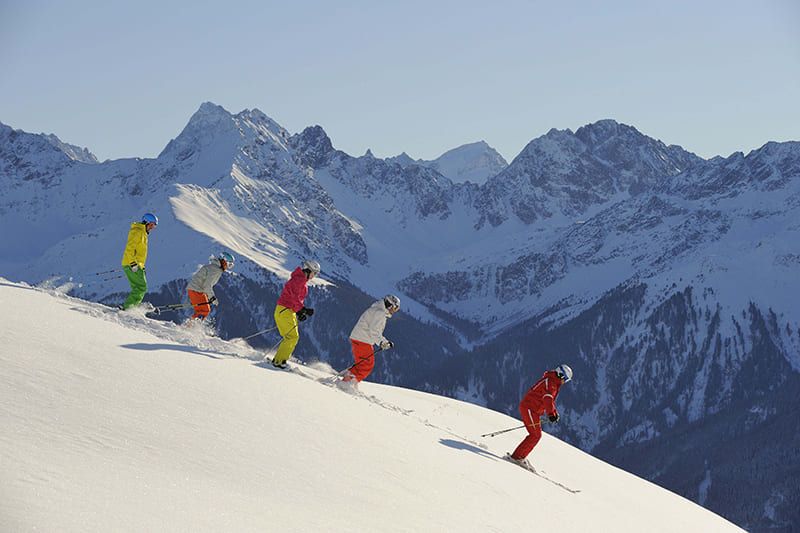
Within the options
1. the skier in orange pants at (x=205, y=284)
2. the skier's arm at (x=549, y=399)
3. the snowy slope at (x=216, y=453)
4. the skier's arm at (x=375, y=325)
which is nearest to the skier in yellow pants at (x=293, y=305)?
the snowy slope at (x=216, y=453)

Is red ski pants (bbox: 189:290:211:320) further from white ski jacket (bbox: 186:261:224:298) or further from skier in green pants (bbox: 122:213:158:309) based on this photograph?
skier in green pants (bbox: 122:213:158:309)

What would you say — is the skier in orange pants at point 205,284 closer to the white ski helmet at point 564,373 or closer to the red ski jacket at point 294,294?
the red ski jacket at point 294,294

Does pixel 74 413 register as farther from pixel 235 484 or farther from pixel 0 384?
pixel 235 484

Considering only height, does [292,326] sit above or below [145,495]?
above

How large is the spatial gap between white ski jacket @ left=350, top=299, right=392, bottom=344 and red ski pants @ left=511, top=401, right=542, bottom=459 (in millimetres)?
3802

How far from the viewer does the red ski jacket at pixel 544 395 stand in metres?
19.3

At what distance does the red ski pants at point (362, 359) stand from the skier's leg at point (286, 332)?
5.69ft

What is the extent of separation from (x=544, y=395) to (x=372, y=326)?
4365mm

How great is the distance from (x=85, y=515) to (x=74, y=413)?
2.71m

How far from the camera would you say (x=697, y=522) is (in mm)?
18297

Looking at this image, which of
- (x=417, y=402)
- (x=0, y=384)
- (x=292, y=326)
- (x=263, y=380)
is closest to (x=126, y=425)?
(x=0, y=384)

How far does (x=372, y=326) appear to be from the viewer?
781 inches

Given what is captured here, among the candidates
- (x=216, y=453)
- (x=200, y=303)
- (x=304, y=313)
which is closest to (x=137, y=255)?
(x=200, y=303)

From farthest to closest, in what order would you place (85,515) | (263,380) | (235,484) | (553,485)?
(553,485) → (263,380) → (235,484) → (85,515)
